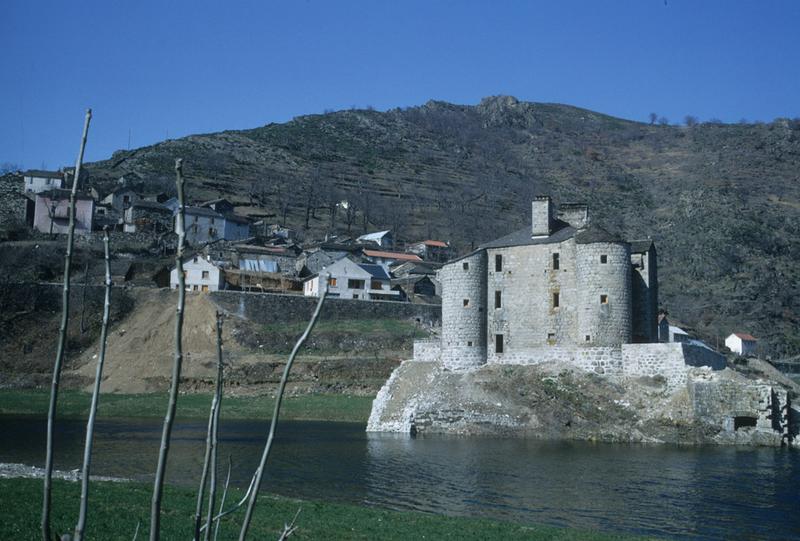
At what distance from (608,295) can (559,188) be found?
12212 cm

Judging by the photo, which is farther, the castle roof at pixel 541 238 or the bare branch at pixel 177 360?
the castle roof at pixel 541 238

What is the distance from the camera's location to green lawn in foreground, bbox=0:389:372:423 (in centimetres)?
4565

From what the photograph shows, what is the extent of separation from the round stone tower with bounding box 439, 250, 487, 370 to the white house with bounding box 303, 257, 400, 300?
26.7m

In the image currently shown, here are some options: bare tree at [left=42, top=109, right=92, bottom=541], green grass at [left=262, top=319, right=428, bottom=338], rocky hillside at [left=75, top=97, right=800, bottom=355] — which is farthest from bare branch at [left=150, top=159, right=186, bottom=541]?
rocky hillside at [left=75, top=97, right=800, bottom=355]

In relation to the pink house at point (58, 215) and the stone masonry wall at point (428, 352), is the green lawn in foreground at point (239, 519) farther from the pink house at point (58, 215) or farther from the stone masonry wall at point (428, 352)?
the pink house at point (58, 215)

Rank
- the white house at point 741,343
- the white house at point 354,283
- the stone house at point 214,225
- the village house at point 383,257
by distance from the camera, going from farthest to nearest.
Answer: the village house at point 383,257, the stone house at point 214,225, the white house at point 741,343, the white house at point 354,283

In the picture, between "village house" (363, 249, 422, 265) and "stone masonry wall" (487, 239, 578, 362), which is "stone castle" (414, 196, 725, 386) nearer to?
"stone masonry wall" (487, 239, 578, 362)

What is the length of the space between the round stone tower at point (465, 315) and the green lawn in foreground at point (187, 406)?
23.6 feet

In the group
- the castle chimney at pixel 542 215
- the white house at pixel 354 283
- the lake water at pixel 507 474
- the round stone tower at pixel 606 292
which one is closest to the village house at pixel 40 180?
the white house at pixel 354 283

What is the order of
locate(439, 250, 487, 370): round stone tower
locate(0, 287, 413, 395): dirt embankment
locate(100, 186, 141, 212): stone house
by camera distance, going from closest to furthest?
locate(439, 250, 487, 370): round stone tower, locate(0, 287, 413, 395): dirt embankment, locate(100, 186, 141, 212): stone house

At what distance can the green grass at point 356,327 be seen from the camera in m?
62.1

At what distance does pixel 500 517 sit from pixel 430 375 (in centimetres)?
2375

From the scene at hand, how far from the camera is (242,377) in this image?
5500 centimetres

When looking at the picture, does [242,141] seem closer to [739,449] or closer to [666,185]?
[666,185]
